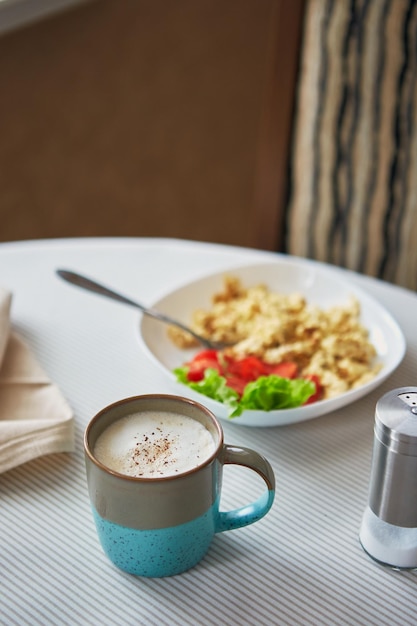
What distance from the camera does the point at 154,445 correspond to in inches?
24.5

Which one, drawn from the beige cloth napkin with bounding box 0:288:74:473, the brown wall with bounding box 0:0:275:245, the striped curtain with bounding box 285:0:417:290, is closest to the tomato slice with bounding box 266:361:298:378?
the beige cloth napkin with bounding box 0:288:74:473

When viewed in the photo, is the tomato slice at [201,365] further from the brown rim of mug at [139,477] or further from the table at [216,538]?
the brown rim of mug at [139,477]

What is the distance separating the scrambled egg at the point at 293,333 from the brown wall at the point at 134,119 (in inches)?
61.3

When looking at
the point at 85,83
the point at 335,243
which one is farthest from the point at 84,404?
the point at 85,83

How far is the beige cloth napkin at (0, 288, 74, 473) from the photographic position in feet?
2.53

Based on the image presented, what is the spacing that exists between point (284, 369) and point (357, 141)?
631 mm

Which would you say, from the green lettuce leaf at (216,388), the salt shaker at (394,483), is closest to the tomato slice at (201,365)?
the green lettuce leaf at (216,388)

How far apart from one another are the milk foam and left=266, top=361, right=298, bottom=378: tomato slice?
0.28 metres

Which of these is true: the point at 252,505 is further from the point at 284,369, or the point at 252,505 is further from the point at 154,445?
the point at 284,369

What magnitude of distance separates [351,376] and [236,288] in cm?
28

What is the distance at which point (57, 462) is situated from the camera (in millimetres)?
785

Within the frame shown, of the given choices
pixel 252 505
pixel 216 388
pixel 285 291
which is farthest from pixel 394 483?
pixel 285 291

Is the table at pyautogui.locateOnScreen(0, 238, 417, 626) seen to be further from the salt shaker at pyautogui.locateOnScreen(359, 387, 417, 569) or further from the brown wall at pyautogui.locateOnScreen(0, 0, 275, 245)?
the brown wall at pyautogui.locateOnScreen(0, 0, 275, 245)

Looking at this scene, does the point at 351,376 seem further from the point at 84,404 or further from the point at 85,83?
the point at 85,83
